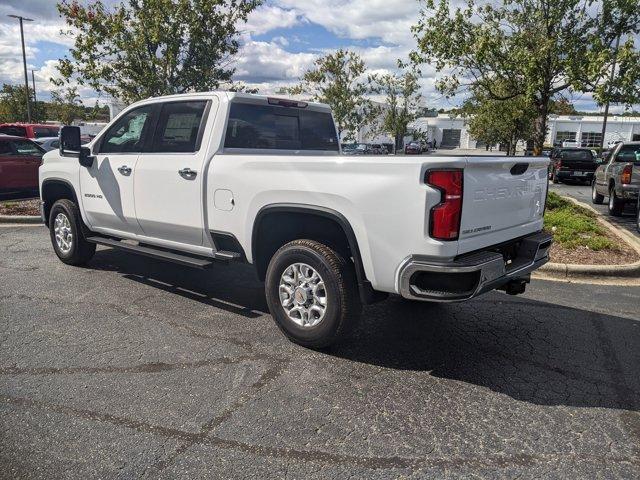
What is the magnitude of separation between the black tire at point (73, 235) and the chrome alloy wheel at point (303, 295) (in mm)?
3440

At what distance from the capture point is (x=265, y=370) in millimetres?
3787

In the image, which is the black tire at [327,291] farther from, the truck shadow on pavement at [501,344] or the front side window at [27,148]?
the front side window at [27,148]

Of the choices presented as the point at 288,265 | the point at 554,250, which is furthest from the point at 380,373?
the point at 554,250

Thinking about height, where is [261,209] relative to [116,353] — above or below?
above

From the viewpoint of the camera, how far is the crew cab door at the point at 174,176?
4.79 m

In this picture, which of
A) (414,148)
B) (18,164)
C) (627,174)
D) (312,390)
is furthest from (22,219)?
(414,148)

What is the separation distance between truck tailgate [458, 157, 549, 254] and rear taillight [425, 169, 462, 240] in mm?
75

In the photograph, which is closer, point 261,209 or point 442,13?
point 261,209

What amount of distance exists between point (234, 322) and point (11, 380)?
1.79 m

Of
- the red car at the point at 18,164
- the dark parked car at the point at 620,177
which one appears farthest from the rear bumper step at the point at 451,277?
the red car at the point at 18,164

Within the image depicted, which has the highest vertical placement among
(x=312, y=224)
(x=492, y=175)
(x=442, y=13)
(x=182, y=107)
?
(x=442, y=13)

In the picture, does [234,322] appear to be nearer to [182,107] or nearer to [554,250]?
[182,107]

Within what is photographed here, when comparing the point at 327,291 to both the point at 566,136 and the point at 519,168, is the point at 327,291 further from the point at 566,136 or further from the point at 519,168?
the point at 566,136

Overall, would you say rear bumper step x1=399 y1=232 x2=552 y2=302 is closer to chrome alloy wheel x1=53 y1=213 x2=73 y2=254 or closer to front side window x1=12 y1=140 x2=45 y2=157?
chrome alloy wheel x1=53 y1=213 x2=73 y2=254
